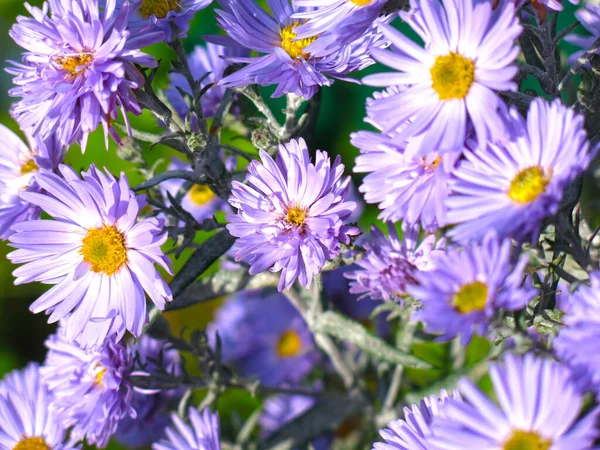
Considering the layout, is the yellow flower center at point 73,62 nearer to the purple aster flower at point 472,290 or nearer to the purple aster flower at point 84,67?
the purple aster flower at point 84,67

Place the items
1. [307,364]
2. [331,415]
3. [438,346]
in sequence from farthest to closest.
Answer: [307,364], [438,346], [331,415]

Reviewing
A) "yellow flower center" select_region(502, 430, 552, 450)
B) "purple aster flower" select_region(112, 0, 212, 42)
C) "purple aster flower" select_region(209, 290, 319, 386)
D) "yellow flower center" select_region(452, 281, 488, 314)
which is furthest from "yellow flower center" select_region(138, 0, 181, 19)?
"purple aster flower" select_region(209, 290, 319, 386)

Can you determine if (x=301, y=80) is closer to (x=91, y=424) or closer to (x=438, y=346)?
(x=91, y=424)

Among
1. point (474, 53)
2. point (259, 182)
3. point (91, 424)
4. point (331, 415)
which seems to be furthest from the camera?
point (331, 415)

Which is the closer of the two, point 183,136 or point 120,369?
point 183,136

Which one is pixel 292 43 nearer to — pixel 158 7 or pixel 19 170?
pixel 158 7

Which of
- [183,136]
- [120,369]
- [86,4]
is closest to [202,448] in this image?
[120,369]

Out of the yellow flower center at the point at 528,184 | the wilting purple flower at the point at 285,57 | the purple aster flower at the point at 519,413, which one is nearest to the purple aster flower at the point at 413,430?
the purple aster flower at the point at 519,413
